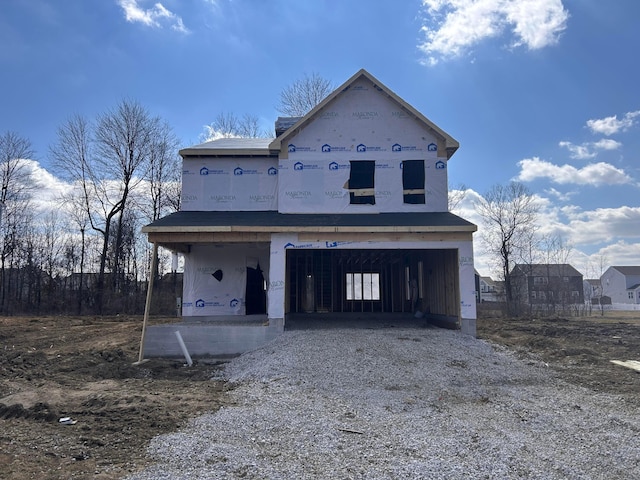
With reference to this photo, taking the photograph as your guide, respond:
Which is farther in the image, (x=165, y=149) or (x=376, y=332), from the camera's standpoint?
(x=165, y=149)

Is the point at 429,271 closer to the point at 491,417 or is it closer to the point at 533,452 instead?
the point at 491,417

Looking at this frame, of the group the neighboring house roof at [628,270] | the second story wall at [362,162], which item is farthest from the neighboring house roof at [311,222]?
the neighboring house roof at [628,270]

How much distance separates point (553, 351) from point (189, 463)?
10.4 metres

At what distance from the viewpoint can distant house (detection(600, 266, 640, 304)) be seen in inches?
2480

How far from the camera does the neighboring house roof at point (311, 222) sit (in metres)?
12.2

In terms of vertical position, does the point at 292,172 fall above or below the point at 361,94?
below

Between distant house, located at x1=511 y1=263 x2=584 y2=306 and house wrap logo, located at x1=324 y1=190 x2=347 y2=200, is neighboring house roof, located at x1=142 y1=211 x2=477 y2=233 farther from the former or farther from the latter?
distant house, located at x1=511 y1=263 x2=584 y2=306

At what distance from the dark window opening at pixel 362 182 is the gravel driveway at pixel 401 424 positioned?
6013mm

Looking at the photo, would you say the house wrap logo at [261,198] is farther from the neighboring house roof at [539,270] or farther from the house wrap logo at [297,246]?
the neighboring house roof at [539,270]

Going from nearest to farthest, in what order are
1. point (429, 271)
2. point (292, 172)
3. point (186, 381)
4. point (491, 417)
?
point (491, 417) < point (186, 381) < point (292, 172) < point (429, 271)

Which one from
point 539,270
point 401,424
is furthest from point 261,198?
point 539,270

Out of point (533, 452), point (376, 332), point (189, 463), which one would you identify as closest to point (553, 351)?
point (376, 332)

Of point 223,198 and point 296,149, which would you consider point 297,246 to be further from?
point 223,198

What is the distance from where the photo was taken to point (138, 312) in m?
27.5
